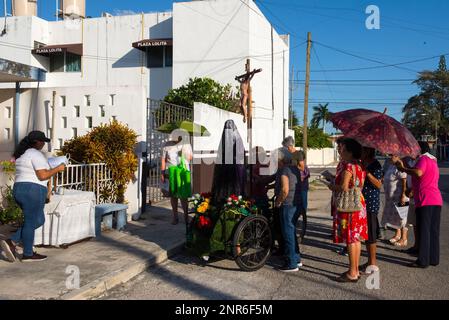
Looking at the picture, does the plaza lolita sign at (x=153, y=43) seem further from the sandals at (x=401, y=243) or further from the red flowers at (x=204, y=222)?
the red flowers at (x=204, y=222)

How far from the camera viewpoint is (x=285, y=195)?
215 inches

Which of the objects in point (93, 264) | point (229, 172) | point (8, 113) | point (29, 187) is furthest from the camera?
point (8, 113)

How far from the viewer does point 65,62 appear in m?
26.5

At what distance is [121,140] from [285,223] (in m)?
4.23

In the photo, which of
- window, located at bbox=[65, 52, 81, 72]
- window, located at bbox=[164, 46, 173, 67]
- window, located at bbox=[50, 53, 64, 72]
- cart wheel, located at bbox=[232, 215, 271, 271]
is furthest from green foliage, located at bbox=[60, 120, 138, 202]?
window, located at bbox=[50, 53, 64, 72]

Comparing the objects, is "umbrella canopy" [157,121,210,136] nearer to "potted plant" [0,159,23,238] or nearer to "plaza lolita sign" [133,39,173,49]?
"potted plant" [0,159,23,238]

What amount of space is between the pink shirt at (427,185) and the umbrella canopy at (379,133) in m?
0.86

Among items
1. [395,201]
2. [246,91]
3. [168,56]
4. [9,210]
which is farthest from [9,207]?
[168,56]

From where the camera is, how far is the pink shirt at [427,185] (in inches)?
232

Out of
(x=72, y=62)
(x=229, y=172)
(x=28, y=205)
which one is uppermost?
(x=72, y=62)

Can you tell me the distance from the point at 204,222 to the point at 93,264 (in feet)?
5.02

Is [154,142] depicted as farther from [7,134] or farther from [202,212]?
[202,212]

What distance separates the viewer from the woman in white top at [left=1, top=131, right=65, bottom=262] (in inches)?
211

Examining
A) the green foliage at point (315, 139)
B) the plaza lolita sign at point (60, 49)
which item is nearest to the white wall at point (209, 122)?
the plaza lolita sign at point (60, 49)
